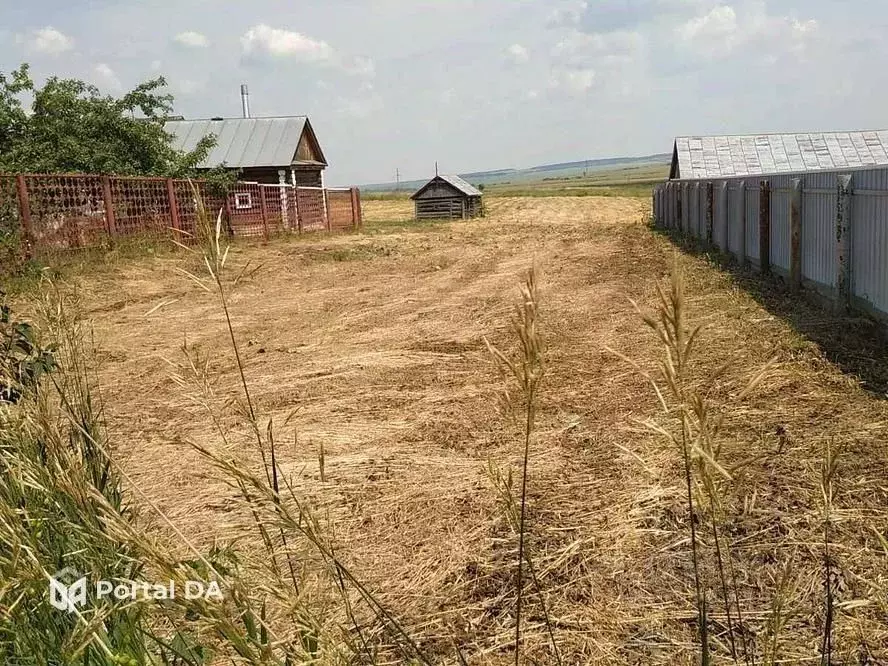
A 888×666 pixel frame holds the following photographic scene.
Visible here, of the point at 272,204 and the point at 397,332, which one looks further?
the point at 272,204

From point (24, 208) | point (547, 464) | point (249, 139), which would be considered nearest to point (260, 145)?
point (249, 139)

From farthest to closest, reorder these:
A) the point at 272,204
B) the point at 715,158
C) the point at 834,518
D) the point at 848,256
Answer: the point at 715,158, the point at 272,204, the point at 848,256, the point at 834,518

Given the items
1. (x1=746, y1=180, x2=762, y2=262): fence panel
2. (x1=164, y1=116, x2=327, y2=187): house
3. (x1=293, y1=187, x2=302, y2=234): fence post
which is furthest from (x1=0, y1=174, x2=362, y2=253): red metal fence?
(x1=164, y1=116, x2=327, y2=187): house

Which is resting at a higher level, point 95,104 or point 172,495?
point 95,104

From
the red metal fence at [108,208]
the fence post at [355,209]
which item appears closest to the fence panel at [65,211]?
the red metal fence at [108,208]

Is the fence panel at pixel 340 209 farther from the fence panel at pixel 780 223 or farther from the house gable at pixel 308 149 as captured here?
the fence panel at pixel 780 223

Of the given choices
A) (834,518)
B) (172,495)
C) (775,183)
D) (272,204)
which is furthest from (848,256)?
(272,204)

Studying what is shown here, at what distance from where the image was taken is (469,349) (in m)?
7.39

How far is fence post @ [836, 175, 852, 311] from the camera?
7.17 metres

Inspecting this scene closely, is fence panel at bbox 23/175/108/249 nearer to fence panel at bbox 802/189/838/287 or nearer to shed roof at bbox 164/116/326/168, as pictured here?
fence panel at bbox 802/189/838/287

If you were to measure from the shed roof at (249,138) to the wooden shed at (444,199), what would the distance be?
10760mm

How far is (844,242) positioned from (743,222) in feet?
17.7

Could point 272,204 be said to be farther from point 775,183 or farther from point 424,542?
point 424,542

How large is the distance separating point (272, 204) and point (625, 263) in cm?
1346
